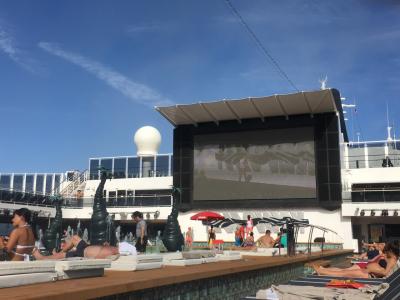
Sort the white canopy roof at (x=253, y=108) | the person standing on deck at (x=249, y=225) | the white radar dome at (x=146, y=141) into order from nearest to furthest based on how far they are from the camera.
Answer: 1. the person standing on deck at (x=249, y=225)
2. the white canopy roof at (x=253, y=108)
3. the white radar dome at (x=146, y=141)

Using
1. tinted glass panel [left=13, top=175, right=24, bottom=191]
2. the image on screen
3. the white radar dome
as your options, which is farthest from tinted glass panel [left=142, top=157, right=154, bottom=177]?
tinted glass panel [left=13, top=175, right=24, bottom=191]

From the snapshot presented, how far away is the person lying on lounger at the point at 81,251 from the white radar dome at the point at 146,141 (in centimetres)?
4350

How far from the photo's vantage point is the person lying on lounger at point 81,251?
6529mm

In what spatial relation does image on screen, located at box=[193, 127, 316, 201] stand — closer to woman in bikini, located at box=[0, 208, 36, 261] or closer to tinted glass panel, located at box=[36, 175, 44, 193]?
woman in bikini, located at box=[0, 208, 36, 261]

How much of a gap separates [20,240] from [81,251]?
145 cm

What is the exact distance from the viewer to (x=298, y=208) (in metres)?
29.9

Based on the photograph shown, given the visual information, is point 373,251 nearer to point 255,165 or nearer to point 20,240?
point 20,240

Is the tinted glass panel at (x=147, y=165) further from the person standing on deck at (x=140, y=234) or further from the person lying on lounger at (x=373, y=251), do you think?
the person standing on deck at (x=140, y=234)

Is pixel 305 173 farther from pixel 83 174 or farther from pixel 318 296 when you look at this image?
pixel 318 296

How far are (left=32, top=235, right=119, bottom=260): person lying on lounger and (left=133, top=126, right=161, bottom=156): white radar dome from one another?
43.5 m

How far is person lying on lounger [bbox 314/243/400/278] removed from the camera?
6.97 metres

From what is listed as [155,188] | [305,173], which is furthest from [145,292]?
[155,188]

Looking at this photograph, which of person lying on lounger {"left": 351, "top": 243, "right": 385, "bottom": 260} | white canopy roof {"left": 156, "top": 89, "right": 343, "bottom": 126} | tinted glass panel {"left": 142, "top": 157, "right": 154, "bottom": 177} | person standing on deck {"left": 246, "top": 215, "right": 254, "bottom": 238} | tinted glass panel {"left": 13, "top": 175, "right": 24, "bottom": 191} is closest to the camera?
person lying on lounger {"left": 351, "top": 243, "right": 385, "bottom": 260}

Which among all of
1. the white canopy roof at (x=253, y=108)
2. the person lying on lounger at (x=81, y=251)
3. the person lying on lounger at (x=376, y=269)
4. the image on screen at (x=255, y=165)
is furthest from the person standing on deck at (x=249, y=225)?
the person lying on lounger at (x=81, y=251)
